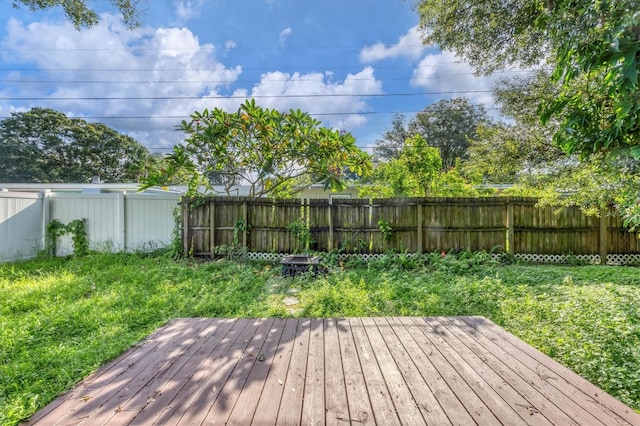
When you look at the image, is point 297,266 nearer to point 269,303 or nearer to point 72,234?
point 269,303

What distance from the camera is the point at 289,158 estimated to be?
227 inches

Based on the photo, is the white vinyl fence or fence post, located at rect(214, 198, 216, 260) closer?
fence post, located at rect(214, 198, 216, 260)

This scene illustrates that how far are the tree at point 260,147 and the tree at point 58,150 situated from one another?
588 inches

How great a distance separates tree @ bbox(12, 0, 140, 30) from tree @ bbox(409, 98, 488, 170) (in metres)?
17.3

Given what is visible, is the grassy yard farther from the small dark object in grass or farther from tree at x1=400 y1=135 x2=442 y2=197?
tree at x1=400 y1=135 x2=442 y2=197

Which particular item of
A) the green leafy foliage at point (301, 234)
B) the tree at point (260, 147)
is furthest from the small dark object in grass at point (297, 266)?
the tree at point (260, 147)

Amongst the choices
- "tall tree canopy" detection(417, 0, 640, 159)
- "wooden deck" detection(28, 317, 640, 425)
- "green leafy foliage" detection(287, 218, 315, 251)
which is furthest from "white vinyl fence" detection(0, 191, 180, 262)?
"tall tree canopy" detection(417, 0, 640, 159)

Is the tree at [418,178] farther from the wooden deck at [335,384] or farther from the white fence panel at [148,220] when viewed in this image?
the white fence panel at [148,220]

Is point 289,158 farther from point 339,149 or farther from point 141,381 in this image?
point 141,381

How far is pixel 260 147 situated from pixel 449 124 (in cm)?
1726

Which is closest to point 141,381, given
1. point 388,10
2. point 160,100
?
point 388,10

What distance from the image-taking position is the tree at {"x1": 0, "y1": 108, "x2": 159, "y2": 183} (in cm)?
1923

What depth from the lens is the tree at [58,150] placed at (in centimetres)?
1923

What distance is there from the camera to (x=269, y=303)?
11.7ft
